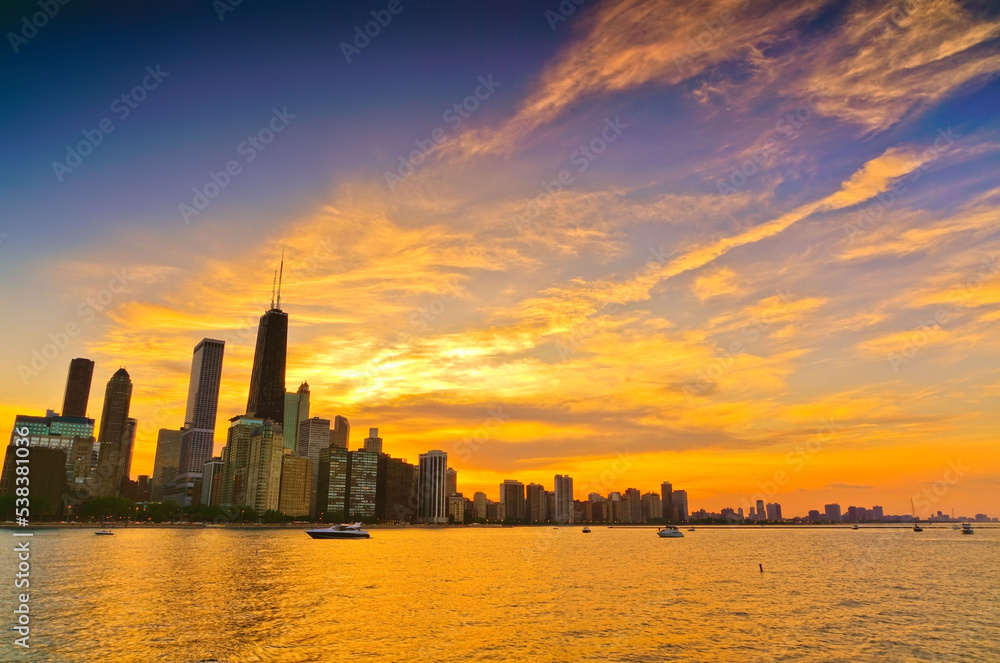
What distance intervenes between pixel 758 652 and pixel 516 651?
20.4m

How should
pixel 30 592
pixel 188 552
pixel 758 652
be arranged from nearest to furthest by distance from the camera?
pixel 758 652 < pixel 30 592 < pixel 188 552

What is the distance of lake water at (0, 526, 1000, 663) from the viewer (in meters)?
49.6

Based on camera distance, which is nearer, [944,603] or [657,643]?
[657,643]

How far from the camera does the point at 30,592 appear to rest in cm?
7425

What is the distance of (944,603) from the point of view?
76.4 meters

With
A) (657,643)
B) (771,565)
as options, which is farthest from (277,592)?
(771,565)

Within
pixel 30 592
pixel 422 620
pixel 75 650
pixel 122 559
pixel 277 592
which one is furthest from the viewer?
pixel 122 559

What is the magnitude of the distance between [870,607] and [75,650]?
82269 millimetres

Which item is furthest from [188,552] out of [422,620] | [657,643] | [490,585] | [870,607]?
[870,607]

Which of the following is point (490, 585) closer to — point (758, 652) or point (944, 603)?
point (758, 652)

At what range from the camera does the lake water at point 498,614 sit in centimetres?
4962

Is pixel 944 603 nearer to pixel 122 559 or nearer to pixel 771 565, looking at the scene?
pixel 771 565

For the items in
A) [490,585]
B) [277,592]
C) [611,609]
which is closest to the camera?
[611,609]

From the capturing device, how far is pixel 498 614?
217 ft
